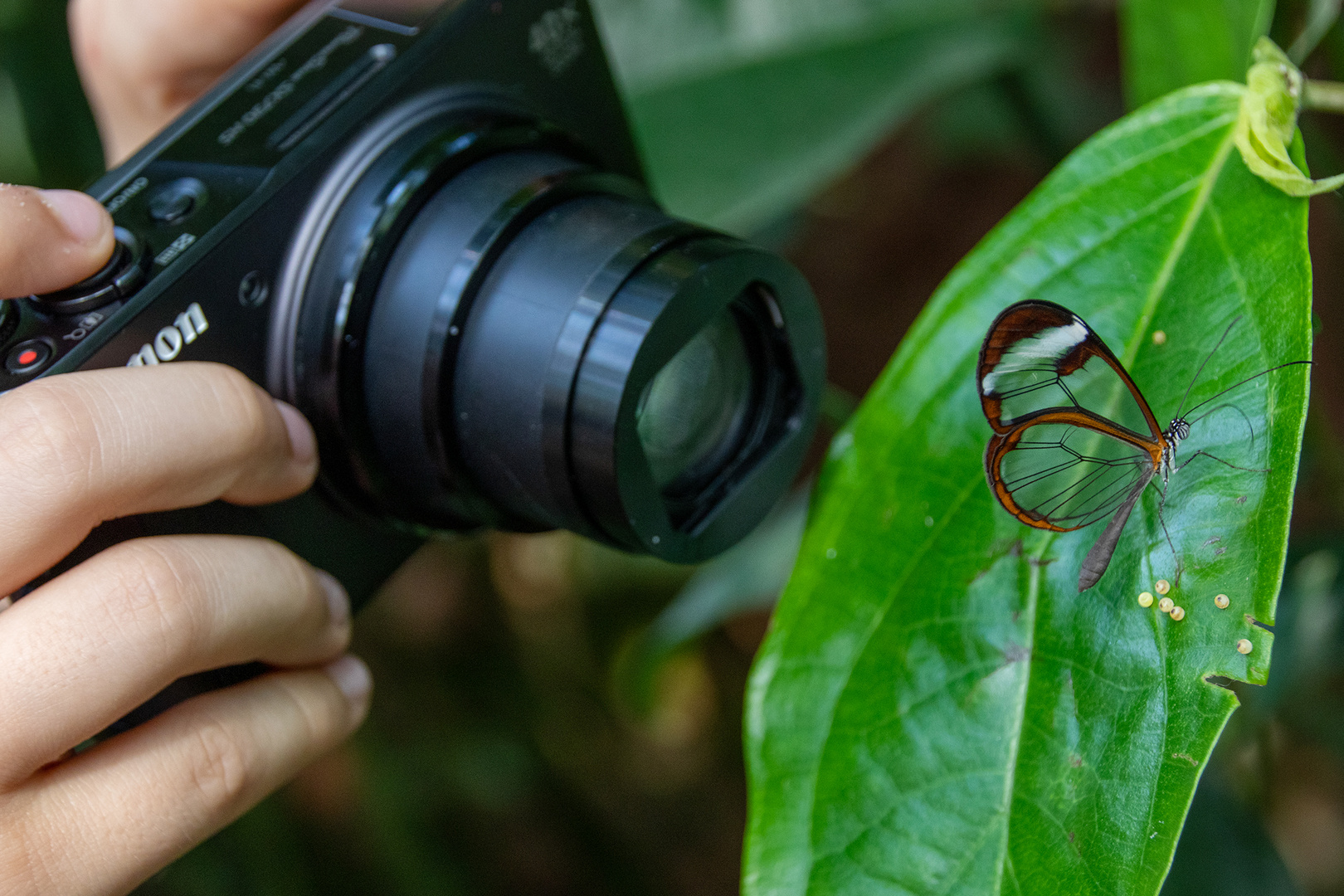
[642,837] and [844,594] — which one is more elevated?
A: [844,594]

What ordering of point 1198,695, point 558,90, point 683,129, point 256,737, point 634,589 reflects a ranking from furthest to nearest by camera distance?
point 634,589 < point 683,129 < point 558,90 < point 256,737 < point 1198,695

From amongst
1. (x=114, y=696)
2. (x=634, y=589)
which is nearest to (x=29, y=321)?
(x=114, y=696)

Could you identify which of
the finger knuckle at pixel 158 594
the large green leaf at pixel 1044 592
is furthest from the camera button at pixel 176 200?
the large green leaf at pixel 1044 592

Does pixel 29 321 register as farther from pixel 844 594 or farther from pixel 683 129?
pixel 683 129

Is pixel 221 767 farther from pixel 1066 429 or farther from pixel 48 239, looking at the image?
pixel 1066 429

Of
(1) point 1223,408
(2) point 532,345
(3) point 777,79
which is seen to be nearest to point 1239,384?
(1) point 1223,408

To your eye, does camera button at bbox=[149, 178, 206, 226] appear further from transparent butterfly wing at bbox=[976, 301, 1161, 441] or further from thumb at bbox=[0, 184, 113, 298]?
transparent butterfly wing at bbox=[976, 301, 1161, 441]
